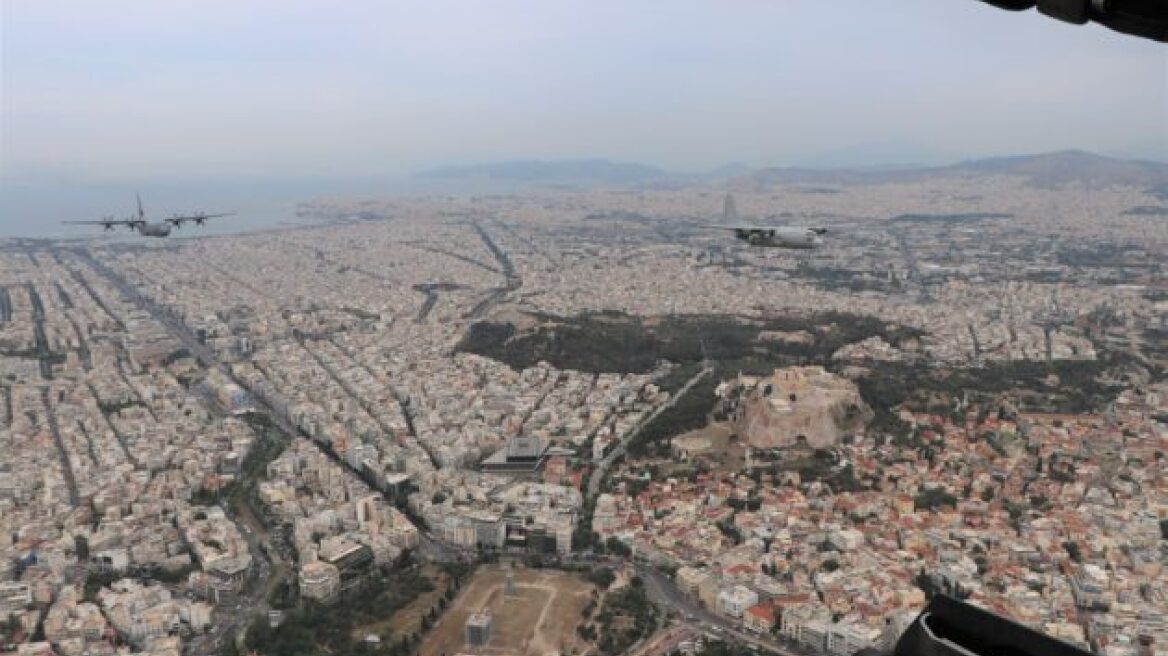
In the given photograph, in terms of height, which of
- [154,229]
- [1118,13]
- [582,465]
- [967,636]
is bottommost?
[582,465]

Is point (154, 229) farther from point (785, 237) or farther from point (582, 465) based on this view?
point (785, 237)

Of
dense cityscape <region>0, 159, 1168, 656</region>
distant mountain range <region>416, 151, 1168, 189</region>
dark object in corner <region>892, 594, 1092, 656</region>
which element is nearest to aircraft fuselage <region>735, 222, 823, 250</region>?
dense cityscape <region>0, 159, 1168, 656</region>

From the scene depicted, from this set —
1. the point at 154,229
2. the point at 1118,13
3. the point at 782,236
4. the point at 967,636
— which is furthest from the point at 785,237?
the point at 154,229

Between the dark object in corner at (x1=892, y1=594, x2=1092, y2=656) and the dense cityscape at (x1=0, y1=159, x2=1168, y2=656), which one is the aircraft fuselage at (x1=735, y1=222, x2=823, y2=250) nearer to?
the dense cityscape at (x1=0, y1=159, x2=1168, y2=656)

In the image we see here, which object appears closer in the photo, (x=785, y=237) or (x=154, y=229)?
(x=785, y=237)

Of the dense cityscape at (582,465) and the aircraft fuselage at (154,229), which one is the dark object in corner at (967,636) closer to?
the dense cityscape at (582,465)

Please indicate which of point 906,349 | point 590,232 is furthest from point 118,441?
point 590,232

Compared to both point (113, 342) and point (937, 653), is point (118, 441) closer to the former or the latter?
point (113, 342)
